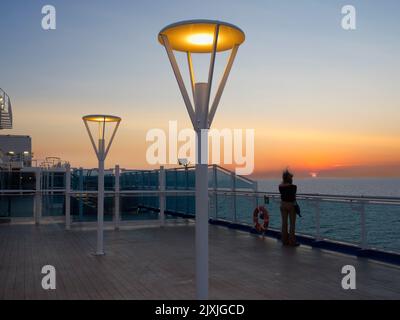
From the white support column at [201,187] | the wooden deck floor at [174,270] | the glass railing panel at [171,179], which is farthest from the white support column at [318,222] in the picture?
the glass railing panel at [171,179]

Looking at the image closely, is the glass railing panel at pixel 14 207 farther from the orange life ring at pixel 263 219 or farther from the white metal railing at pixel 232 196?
the orange life ring at pixel 263 219

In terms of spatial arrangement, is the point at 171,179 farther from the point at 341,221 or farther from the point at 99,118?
the point at 341,221

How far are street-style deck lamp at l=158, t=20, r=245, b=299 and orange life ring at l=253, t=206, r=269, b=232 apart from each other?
6677 millimetres

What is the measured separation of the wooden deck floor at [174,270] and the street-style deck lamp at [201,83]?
4.60 feet

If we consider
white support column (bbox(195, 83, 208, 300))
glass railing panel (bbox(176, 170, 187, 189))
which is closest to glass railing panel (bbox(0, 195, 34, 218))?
glass railing panel (bbox(176, 170, 187, 189))

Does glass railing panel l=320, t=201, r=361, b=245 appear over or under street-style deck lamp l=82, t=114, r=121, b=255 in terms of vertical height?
under

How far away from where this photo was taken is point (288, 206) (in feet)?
31.2

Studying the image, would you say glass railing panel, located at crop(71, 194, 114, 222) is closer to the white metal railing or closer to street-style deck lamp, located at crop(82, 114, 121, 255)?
the white metal railing

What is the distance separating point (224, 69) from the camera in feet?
14.6

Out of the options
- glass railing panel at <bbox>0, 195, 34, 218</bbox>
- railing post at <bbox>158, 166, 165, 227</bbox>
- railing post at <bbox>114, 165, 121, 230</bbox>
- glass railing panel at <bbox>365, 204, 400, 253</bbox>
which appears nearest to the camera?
glass railing panel at <bbox>365, 204, 400, 253</bbox>

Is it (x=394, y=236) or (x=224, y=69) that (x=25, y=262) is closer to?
(x=224, y=69)

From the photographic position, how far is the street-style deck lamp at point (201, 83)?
4.13 meters

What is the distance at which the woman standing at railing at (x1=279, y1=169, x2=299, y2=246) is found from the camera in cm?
948

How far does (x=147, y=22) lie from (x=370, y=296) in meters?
8.26
